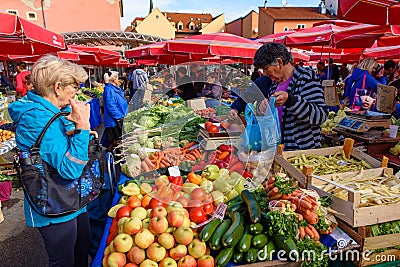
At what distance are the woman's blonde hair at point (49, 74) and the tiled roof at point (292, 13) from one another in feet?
141

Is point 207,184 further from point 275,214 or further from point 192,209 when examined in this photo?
point 275,214

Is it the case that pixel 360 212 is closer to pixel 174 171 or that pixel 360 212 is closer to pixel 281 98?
pixel 281 98

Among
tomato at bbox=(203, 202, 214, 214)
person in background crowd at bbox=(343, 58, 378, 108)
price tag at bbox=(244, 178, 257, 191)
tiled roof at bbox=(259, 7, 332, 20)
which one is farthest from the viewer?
tiled roof at bbox=(259, 7, 332, 20)

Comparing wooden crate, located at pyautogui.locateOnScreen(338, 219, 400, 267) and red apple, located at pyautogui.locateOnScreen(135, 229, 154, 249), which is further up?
red apple, located at pyautogui.locateOnScreen(135, 229, 154, 249)

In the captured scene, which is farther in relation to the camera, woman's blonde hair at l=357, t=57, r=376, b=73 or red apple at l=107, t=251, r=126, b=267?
woman's blonde hair at l=357, t=57, r=376, b=73

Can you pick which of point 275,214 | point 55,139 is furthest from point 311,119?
point 55,139

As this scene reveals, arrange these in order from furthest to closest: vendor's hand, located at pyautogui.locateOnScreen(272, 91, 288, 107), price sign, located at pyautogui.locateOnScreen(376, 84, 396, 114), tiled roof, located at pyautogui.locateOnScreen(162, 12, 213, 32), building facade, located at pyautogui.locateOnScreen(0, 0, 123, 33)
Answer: tiled roof, located at pyautogui.locateOnScreen(162, 12, 213, 32), building facade, located at pyautogui.locateOnScreen(0, 0, 123, 33), price sign, located at pyautogui.locateOnScreen(376, 84, 396, 114), vendor's hand, located at pyautogui.locateOnScreen(272, 91, 288, 107)

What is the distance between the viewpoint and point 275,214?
1803mm

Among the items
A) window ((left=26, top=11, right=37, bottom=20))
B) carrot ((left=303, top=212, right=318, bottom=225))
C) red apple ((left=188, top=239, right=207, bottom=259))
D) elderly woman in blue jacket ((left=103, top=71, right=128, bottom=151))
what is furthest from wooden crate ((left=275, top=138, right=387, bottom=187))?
window ((left=26, top=11, right=37, bottom=20))

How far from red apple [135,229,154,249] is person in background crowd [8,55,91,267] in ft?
1.85

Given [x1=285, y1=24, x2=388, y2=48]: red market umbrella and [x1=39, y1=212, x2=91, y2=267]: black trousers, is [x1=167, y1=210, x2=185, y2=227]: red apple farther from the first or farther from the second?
[x1=285, y1=24, x2=388, y2=48]: red market umbrella

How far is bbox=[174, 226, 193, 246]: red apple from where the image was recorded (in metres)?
1.76

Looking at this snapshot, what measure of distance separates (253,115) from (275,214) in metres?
1.25

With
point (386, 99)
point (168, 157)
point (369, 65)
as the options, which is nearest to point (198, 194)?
point (168, 157)
